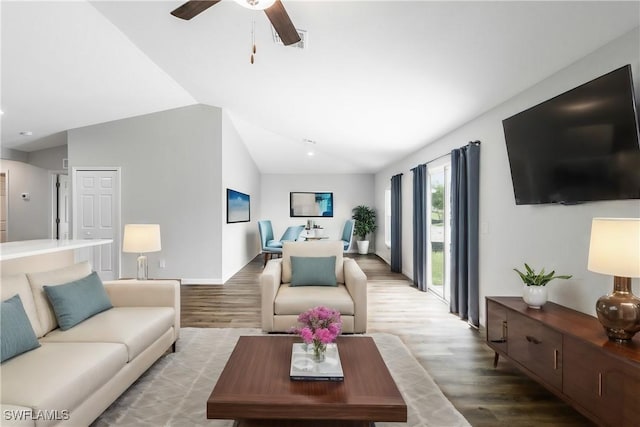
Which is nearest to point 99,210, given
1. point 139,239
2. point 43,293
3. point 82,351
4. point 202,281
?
point 202,281

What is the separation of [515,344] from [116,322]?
2.84m

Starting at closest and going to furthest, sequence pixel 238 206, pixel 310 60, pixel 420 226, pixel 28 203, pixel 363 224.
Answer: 1. pixel 310 60
2. pixel 420 226
3. pixel 28 203
4. pixel 238 206
5. pixel 363 224

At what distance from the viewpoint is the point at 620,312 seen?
169 centimetres

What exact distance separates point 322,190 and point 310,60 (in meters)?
6.81

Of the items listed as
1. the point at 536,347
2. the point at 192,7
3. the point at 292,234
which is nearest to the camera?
the point at 192,7

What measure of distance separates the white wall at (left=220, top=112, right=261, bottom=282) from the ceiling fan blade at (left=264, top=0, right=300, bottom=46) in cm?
389

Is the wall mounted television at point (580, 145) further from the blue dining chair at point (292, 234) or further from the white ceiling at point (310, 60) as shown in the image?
the blue dining chair at point (292, 234)

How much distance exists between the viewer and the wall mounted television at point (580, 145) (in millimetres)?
1807

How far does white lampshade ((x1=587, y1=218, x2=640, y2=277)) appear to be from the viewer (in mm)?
1641

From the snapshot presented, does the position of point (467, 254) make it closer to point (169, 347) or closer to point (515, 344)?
point (515, 344)

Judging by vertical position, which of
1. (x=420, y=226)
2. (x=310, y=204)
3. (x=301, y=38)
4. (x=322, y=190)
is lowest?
(x=420, y=226)

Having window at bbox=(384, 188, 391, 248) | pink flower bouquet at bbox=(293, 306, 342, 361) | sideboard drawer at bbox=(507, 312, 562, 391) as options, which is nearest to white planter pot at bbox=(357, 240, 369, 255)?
window at bbox=(384, 188, 391, 248)

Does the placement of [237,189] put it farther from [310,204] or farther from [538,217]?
[538,217]

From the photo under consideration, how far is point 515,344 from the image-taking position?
234 centimetres
